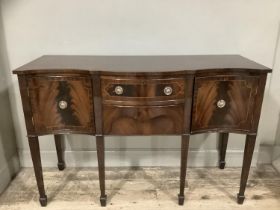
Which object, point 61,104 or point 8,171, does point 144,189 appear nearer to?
point 61,104

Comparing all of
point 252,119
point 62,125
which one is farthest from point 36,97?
point 252,119

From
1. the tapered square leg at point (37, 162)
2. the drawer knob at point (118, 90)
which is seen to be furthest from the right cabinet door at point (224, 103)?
the tapered square leg at point (37, 162)

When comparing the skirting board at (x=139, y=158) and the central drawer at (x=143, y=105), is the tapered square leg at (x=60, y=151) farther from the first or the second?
the central drawer at (x=143, y=105)

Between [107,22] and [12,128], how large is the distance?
1004 mm

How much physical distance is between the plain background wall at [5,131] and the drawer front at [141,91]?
33.4 inches

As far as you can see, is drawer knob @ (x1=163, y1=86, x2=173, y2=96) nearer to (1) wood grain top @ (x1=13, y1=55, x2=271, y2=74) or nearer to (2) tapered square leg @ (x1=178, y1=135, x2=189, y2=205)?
(1) wood grain top @ (x1=13, y1=55, x2=271, y2=74)

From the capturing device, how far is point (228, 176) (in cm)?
183

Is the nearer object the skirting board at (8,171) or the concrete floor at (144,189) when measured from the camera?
the concrete floor at (144,189)

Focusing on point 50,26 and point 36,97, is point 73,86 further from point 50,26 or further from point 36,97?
point 50,26

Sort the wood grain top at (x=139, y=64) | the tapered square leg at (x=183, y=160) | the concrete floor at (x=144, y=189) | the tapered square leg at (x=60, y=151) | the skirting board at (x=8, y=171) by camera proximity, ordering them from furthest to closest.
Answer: the tapered square leg at (x=60, y=151) < the skirting board at (x=8, y=171) < the concrete floor at (x=144, y=189) < the tapered square leg at (x=183, y=160) < the wood grain top at (x=139, y=64)

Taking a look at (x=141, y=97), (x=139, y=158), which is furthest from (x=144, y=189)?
(x=141, y=97)

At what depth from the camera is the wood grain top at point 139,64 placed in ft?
4.09

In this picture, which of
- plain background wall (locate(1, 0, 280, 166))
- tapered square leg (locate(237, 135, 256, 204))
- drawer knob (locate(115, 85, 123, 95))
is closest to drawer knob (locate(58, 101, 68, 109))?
drawer knob (locate(115, 85, 123, 95))

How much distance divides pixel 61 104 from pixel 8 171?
32.2 inches
